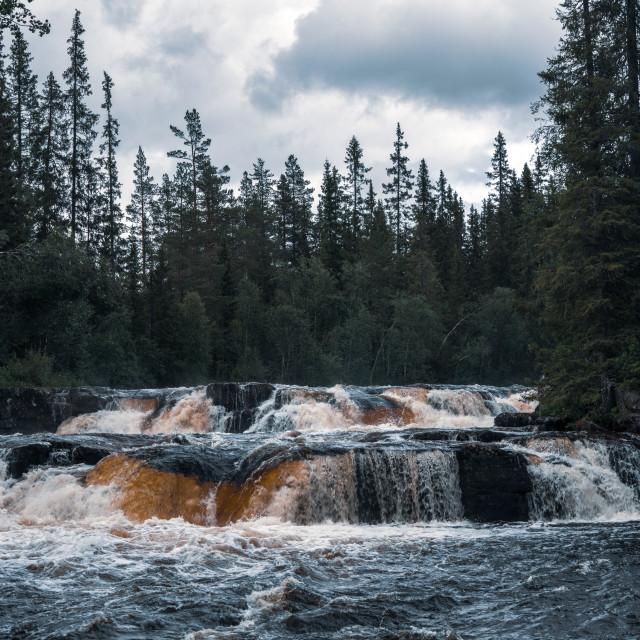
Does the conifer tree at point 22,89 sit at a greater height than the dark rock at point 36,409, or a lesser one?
greater

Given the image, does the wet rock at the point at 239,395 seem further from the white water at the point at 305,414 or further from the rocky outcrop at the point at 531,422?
the rocky outcrop at the point at 531,422

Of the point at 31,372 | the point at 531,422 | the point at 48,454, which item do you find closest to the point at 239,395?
the point at 31,372

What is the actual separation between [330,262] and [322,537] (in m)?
47.8

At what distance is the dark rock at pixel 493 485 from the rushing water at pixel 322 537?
1.4 inches

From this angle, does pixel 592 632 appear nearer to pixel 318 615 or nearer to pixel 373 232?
pixel 318 615

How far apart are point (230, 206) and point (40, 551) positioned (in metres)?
48.6

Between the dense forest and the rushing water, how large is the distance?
537 cm

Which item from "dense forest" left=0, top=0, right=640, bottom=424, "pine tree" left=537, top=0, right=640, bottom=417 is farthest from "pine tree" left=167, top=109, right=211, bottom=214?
"pine tree" left=537, top=0, right=640, bottom=417

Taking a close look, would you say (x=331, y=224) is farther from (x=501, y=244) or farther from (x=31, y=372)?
(x=31, y=372)

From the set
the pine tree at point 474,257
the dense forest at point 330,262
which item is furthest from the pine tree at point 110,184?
the pine tree at point 474,257

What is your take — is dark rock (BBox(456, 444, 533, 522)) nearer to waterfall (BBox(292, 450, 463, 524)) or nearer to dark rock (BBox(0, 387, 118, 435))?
waterfall (BBox(292, 450, 463, 524))

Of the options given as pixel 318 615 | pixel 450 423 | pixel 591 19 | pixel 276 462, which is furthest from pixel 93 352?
pixel 318 615

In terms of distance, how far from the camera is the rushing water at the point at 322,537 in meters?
6.75

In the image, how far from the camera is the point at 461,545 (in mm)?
10055
